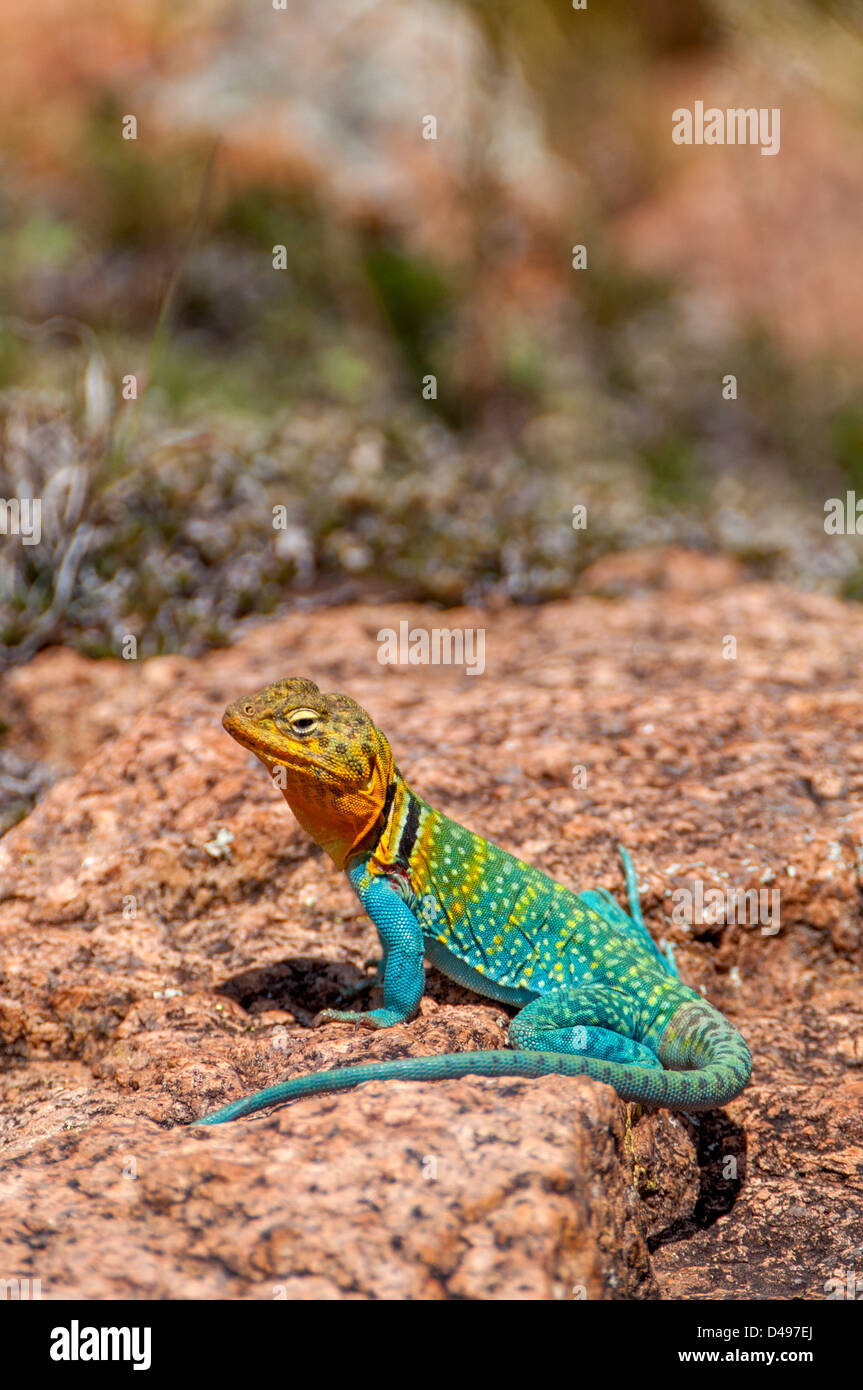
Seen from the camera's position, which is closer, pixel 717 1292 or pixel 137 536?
pixel 717 1292

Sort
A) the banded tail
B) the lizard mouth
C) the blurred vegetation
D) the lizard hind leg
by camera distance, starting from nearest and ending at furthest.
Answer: the banded tail
the lizard hind leg
the lizard mouth
the blurred vegetation

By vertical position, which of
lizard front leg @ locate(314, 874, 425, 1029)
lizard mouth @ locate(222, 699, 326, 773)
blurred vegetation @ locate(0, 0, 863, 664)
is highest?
blurred vegetation @ locate(0, 0, 863, 664)

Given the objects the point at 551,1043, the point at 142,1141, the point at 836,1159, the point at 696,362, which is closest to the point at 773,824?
the point at 836,1159

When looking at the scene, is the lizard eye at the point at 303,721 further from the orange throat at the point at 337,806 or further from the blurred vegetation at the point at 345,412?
the blurred vegetation at the point at 345,412

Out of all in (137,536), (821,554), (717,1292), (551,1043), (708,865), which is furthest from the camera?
(821,554)

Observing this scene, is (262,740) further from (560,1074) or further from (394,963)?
(560,1074)

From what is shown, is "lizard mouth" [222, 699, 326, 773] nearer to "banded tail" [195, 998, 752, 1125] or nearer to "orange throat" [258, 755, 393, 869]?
"orange throat" [258, 755, 393, 869]

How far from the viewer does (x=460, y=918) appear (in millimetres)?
3424

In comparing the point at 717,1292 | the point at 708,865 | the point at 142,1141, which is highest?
the point at 708,865

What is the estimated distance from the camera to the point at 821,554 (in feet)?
24.4

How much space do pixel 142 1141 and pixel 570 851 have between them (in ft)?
5.97

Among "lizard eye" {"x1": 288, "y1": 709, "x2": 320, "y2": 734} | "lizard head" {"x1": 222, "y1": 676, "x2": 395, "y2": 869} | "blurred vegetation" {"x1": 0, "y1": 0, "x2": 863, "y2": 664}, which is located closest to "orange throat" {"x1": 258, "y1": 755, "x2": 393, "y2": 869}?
"lizard head" {"x1": 222, "y1": 676, "x2": 395, "y2": 869}

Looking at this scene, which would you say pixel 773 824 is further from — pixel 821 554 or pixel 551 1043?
pixel 821 554

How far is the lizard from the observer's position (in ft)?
10.5
